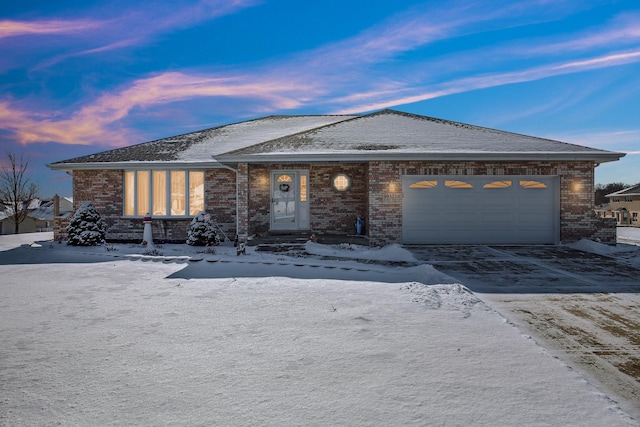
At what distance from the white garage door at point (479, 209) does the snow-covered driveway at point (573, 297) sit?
96 centimetres

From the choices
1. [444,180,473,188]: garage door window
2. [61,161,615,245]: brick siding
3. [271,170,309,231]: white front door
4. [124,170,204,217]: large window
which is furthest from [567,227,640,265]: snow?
[124,170,204,217]: large window

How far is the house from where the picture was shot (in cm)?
1094

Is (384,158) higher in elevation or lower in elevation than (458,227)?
higher

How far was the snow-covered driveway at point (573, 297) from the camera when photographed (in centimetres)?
338

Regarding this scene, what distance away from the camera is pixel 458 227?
1129 cm

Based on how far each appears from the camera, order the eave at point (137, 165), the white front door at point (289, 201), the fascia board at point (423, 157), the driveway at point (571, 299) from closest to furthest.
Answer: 1. the driveway at point (571, 299)
2. the fascia board at point (423, 157)
3. the eave at point (137, 165)
4. the white front door at point (289, 201)

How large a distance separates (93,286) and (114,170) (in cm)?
782

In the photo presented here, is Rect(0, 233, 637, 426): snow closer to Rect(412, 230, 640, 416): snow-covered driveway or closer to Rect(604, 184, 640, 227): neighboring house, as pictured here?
Rect(412, 230, 640, 416): snow-covered driveway

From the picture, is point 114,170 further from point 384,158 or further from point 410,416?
point 410,416

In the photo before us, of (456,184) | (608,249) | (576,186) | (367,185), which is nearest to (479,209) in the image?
(456,184)

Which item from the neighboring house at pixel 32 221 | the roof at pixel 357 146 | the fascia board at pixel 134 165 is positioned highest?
the roof at pixel 357 146

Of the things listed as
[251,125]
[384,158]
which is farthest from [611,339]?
[251,125]

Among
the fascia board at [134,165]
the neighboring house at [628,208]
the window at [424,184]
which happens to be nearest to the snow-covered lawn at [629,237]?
the window at [424,184]

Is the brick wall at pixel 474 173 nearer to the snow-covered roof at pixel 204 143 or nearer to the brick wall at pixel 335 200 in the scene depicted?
the brick wall at pixel 335 200
